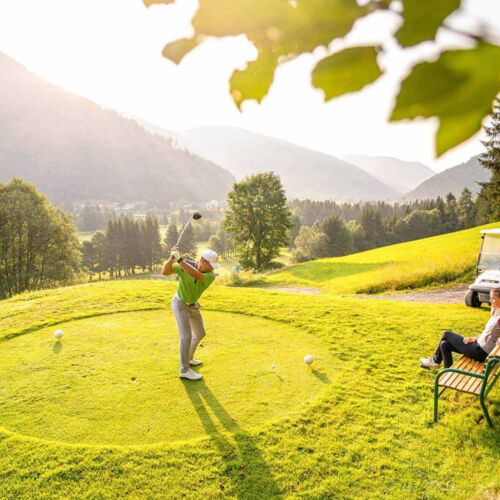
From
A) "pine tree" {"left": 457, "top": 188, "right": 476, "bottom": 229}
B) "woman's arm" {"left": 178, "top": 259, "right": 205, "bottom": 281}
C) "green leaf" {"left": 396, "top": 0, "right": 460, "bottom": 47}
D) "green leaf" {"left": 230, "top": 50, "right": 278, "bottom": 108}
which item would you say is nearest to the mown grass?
"woman's arm" {"left": 178, "top": 259, "right": 205, "bottom": 281}

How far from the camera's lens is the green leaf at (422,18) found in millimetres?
779

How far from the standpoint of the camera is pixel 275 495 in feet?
14.5

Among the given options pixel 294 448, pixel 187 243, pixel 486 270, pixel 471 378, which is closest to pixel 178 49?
pixel 294 448

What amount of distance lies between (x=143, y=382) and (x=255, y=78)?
21.2 ft

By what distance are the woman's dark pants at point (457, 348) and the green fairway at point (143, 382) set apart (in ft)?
6.49

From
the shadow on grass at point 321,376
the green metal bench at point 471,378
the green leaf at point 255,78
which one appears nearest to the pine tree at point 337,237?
the shadow on grass at point 321,376

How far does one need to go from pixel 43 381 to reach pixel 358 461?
5159 mm

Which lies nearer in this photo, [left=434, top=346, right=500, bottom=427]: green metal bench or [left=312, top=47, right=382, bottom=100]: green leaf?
[left=312, top=47, right=382, bottom=100]: green leaf

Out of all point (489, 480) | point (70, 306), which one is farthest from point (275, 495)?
point (70, 306)

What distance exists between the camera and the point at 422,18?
0.81 metres

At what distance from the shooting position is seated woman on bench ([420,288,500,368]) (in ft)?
20.0

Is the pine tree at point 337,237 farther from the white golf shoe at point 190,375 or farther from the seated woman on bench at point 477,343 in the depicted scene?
the white golf shoe at point 190,375

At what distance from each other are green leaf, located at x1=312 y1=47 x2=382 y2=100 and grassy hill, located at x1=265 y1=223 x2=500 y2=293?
21.4m

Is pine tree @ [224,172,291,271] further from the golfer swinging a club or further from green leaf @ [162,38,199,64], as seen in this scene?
green leaf @ [162,38,199,64]
